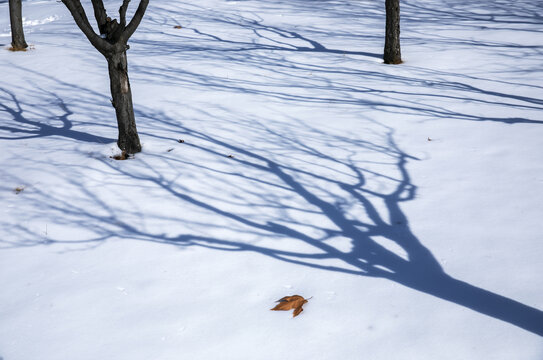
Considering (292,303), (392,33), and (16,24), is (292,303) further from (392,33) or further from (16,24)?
(16,24)

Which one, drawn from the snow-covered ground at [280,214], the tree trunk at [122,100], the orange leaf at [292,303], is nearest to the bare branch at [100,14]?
the tree trunk at [122,100]

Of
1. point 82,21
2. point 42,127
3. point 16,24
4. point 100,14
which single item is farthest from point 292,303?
point 16,24

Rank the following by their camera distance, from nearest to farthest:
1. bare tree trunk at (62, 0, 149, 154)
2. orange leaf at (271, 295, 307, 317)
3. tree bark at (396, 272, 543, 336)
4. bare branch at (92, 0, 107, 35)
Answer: tree bark at (396, 272, 543, 336) → orange leaf at (271, 295, 307, 317) → bare tree trunk at (62, 0, 149, 154) → bare branch at (92, 0, 107, 35)

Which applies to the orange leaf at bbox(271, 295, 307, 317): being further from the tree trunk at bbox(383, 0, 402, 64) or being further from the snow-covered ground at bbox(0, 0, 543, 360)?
the tree trunk at bbox(383, 0, 402, 64)

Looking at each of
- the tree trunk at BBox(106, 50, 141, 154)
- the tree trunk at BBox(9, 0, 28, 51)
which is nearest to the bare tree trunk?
the tree trunk at BBox(106, 50, 141, 154)

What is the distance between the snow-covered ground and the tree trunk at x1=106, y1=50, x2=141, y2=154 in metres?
0.22

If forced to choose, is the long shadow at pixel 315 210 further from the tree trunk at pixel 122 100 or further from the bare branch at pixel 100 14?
the bare branch at pixel 100 14

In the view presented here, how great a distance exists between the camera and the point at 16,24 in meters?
11.9

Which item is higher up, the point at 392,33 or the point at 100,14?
the point at 100,14

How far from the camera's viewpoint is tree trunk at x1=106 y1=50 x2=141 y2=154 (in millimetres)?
5672

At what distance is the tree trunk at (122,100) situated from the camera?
567cm

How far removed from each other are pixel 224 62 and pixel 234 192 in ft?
20.9

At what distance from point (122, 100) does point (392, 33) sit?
618cm

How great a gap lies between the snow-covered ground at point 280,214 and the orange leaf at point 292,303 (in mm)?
72
